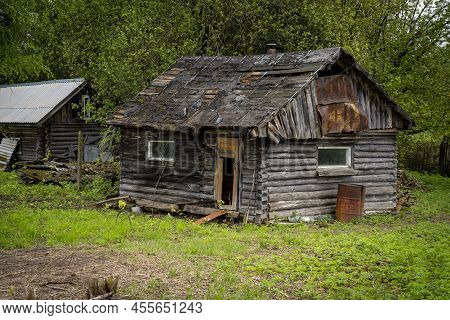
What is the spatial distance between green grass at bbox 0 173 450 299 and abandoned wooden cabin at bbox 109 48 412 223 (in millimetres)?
1126

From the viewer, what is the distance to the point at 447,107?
26344 millimetres

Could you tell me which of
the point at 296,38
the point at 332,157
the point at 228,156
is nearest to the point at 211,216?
the point at 228,156

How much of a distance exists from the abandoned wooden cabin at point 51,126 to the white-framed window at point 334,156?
643 inches

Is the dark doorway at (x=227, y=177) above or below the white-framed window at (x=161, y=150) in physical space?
below

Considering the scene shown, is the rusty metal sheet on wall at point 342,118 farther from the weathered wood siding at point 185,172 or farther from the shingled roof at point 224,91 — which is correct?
the weathered wood siding at point 185,172

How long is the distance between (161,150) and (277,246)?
292 inches

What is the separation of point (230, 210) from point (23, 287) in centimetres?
854

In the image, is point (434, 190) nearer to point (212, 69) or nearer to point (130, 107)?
point (212, 69)

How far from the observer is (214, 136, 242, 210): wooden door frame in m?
17.0

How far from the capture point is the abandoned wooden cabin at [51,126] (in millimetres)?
31125

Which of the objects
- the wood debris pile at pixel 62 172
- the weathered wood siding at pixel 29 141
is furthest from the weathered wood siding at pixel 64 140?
the wood debris pile at pixel 62 172

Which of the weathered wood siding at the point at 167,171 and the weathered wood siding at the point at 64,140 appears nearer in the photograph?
the weathered wood siding at the point at 167,171

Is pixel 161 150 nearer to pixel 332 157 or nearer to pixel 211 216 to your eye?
pixel 211 216

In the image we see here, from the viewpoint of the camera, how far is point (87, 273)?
1023 cm
